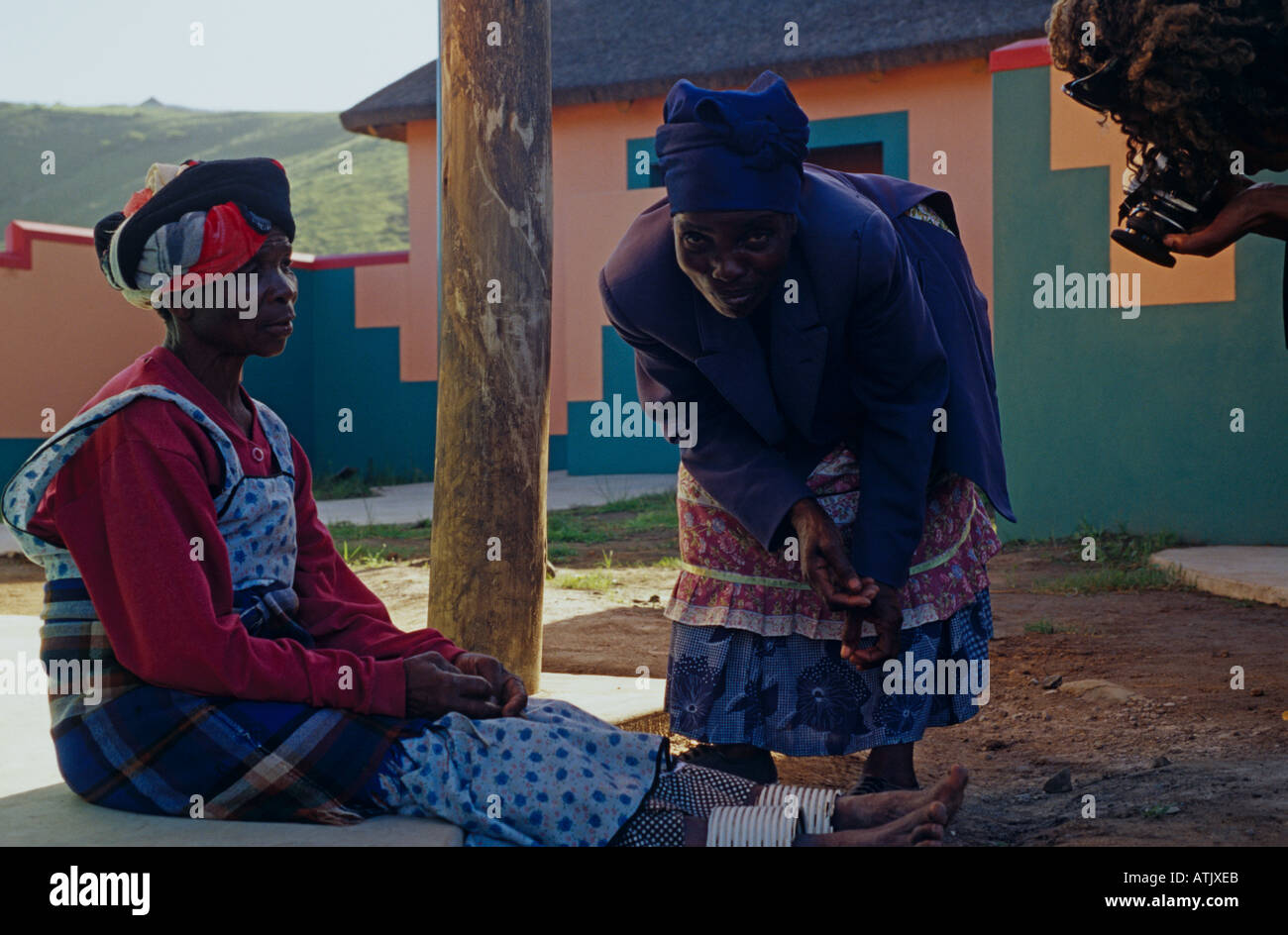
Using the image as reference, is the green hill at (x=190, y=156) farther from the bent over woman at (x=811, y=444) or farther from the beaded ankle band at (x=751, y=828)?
the beaded ankle band at (x=751, y=828)

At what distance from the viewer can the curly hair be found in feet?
9.95

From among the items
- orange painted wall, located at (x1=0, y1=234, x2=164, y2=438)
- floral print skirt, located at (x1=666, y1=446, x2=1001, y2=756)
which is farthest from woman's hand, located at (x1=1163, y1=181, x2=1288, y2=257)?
orange painted wall, located at (x1=0, y1=234, x2=164, y2=438)

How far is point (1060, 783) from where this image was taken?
3229 millimetres

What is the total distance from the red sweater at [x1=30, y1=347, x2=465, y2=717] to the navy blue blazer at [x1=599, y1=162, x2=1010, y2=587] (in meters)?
0.90

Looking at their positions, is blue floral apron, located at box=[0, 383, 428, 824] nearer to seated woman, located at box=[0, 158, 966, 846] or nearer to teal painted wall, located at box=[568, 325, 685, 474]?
seated woman, located at box=[0, 158, 966, 846]

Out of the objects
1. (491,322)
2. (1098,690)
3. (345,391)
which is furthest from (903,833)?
(345,391)

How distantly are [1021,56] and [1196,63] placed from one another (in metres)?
4.81

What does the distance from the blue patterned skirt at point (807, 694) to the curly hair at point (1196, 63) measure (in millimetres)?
1269

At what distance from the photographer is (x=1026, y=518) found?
25.4ft

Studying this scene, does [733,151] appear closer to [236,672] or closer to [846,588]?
[846,588]

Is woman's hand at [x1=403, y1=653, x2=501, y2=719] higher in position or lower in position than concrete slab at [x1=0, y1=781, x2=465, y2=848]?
higher

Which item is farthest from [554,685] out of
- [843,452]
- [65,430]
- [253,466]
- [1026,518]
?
[1026,518]

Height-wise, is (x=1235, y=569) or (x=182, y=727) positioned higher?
(x=182, y=727)
